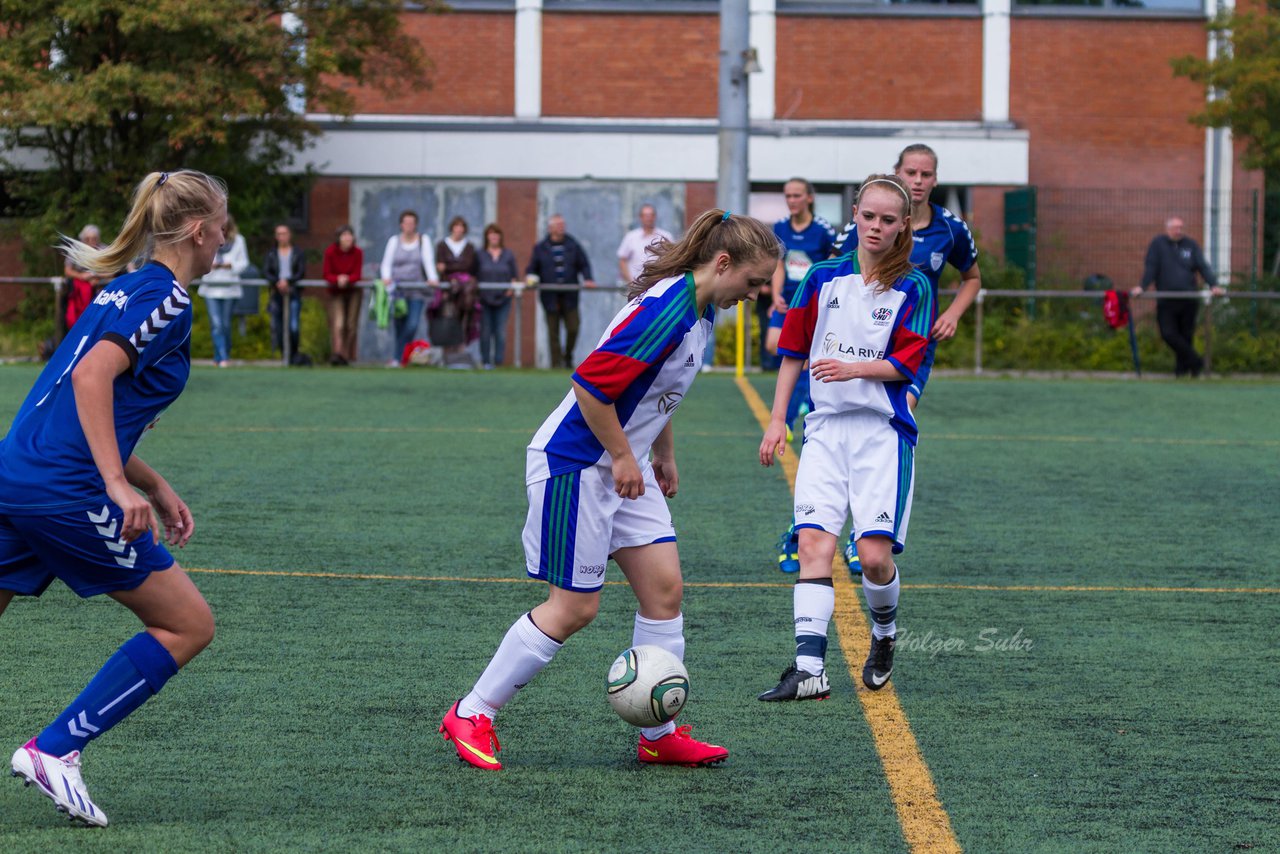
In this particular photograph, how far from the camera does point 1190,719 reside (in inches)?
222

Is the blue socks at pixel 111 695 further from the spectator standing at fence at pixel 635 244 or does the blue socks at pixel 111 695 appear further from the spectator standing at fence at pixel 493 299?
the spectator standing at fence at pixel 493 299

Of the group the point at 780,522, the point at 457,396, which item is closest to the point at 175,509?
the point at 780,522

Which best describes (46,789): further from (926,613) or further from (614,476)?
(926,613)

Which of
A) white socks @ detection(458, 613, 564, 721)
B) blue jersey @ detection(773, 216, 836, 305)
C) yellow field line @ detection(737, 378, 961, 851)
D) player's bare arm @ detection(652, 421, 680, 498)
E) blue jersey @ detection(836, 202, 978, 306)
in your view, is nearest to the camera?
yellow field line @ detection(737, 378, 961, 851)

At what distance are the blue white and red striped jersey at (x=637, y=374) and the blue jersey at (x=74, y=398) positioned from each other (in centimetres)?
110

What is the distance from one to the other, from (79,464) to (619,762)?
5.90ft

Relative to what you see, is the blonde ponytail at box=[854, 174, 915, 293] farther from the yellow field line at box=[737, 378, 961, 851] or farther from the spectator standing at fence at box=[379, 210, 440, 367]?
the spectator standing at fence at box=[379, 210, 440, 367]

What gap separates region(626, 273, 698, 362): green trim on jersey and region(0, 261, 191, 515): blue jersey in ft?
3.90

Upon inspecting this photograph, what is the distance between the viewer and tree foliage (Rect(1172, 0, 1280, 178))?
23.5m

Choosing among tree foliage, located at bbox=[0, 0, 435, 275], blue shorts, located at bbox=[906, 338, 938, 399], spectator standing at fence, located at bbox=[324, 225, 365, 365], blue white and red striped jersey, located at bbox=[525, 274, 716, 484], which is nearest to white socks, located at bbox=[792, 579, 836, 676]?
blue shorts, located at bbox=[906, 338, 938, 399]

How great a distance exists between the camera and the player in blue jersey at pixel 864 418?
5.93 meters

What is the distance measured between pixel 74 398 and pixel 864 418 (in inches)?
111

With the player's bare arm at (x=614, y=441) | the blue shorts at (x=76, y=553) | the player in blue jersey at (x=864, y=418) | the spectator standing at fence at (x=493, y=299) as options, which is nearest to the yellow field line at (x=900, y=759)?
the player in blue jersey at (x=864, y=418)

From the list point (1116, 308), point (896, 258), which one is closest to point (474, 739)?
point (896, 258)
